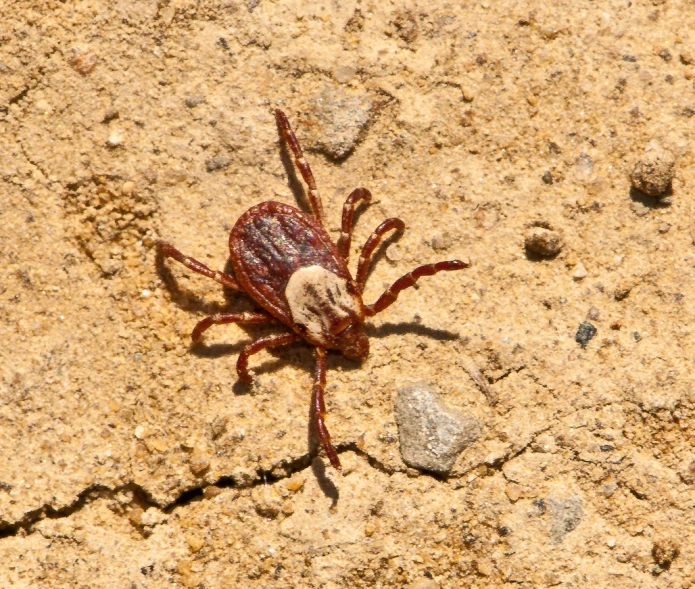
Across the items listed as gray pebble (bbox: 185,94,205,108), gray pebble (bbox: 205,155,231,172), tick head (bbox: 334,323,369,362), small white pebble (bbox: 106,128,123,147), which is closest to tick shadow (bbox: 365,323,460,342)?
tick head (bbox: 334,323,369,362)

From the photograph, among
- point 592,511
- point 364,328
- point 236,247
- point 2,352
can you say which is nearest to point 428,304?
point 364,328

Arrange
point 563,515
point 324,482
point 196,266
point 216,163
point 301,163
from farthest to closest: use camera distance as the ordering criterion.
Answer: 1. point 216,163
2. point 301,163
3. point 196,266
4. point 324,482
5. point 563,515

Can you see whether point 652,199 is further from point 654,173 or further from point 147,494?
point 147,494

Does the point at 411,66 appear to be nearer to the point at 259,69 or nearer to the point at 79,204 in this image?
the point at 259,69

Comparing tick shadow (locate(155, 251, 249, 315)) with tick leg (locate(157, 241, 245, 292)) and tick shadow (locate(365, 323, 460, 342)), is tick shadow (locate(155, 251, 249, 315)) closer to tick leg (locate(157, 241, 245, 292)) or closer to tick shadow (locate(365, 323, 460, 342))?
tick leg (locate(157, 241, 245, 292))

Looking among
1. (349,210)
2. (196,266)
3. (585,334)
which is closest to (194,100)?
(196,266)

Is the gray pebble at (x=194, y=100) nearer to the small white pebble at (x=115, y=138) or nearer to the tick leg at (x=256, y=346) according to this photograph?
the small white pebble at (x=115, y=138)

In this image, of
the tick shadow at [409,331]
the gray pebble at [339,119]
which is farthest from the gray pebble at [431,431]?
the gray pebble at [339,119]
